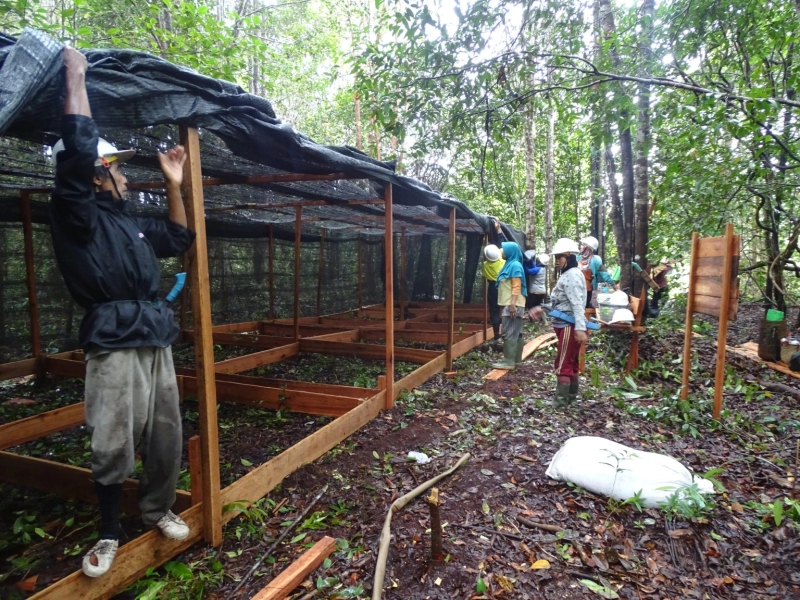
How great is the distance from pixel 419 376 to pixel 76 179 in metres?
4.70

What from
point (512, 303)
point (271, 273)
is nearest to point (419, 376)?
point (512, 303)

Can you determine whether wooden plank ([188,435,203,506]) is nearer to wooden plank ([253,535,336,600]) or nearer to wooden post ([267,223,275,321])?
wooden plank ([253,535,336,600])

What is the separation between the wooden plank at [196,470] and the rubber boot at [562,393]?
3.83 m

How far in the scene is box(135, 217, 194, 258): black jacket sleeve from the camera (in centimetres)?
233

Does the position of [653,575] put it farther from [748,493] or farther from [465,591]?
[748,493]

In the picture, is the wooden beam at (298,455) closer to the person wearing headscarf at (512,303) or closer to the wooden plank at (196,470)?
the wooden plank at (196,470)

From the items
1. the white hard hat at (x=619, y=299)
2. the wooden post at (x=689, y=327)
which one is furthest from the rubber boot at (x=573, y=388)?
the white hard hat at (x=619, y=299)

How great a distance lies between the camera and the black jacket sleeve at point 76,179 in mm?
1782

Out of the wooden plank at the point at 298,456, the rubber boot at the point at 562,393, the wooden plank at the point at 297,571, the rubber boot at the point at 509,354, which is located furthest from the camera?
the rubber boot at the point at 509,354

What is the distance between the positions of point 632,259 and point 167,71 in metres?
7.35

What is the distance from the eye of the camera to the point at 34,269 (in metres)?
5.80

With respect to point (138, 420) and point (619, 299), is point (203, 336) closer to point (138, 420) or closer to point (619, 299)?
point (138, 420)

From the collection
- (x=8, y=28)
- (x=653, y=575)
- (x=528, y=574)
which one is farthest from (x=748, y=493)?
(x=8, y=28)

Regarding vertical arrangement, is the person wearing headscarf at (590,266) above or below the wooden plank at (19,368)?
above
